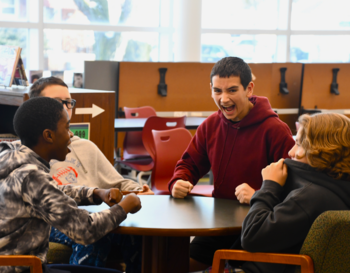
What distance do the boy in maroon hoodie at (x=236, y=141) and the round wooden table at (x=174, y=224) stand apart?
0.47 ft

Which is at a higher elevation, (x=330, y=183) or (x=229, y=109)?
(x=229, y=109)

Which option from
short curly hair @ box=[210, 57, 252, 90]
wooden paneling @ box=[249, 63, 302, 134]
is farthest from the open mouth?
wooden paneling @ box=[249, 63, 302, 134]

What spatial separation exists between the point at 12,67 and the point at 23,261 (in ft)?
5.27

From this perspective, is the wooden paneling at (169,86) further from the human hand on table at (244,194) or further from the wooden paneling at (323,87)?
the human hand on table at (244,194)

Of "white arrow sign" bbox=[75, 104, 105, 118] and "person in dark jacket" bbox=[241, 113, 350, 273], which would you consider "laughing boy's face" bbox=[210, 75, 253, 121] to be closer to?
"person in dark jacket" bbox=[241, 113, 350, 273]

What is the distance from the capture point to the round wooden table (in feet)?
4.59

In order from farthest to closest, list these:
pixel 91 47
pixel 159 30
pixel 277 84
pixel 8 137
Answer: pixel 159 30 < pixel 91 47 < pixel 277 84 < pixel 8 137

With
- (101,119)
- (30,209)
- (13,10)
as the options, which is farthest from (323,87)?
(30,209)

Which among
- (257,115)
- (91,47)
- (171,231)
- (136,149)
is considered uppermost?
(91,47)

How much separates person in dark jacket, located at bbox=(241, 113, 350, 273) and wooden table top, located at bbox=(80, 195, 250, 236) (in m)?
0.12

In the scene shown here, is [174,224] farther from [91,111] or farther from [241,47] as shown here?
[241,47]

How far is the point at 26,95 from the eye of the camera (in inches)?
86.4

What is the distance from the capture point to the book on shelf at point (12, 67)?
2.56 m

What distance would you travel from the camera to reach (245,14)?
8.27m
